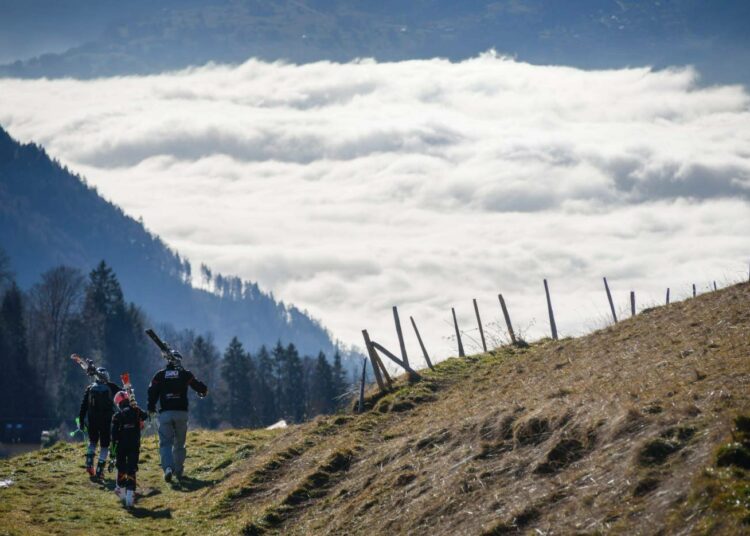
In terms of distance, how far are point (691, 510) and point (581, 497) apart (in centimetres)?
223

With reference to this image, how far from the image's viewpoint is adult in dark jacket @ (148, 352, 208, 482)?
29469 millimetres

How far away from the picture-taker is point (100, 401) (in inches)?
1203

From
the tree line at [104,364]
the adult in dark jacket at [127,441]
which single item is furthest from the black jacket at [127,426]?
the tree line at [104,364]

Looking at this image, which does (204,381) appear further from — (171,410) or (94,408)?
(171,410)

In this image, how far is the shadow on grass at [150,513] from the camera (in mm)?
24688

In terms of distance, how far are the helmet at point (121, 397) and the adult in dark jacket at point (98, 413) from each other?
1.95 metres

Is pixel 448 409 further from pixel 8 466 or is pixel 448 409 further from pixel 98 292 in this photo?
pixel 98 292

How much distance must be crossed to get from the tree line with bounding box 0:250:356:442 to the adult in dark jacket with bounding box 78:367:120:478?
255 ft

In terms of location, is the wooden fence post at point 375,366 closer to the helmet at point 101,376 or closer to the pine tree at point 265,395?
the helmet at point 101,376

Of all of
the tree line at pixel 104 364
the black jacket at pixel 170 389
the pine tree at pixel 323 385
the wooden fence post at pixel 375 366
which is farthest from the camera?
the pine tree at pixel 323 385

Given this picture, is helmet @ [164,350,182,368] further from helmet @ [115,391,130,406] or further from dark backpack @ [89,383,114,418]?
dark backpack @ [89,383,114,418]

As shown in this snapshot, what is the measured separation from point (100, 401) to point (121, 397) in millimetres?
2534

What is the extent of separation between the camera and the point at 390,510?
20688 mm

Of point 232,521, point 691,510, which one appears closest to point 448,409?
point 232,521
